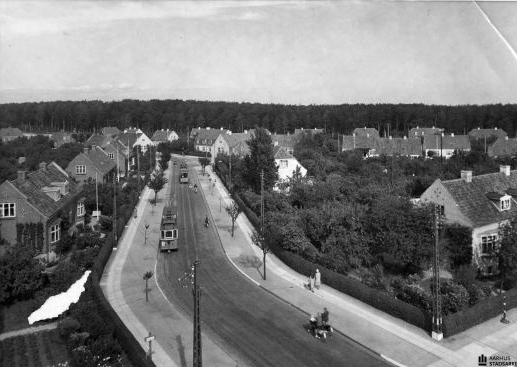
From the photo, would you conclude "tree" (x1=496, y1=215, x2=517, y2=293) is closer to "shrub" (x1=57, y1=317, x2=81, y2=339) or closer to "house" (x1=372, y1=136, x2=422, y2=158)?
"shrub" (x1=57, y1=317, x2=81, y2=339)

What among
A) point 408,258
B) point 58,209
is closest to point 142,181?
point 58,209

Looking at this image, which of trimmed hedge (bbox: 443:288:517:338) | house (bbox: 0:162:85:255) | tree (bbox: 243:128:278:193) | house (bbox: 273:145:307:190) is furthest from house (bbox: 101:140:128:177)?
trimmed hedge (bbox: 443:288:517:338)

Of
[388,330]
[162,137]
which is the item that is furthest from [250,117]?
[388,330]

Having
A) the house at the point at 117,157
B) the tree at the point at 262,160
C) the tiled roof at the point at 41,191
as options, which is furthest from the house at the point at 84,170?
the tree at the point at 262,160

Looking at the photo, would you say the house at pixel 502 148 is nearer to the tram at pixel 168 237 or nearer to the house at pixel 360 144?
the house at pixel 360 144

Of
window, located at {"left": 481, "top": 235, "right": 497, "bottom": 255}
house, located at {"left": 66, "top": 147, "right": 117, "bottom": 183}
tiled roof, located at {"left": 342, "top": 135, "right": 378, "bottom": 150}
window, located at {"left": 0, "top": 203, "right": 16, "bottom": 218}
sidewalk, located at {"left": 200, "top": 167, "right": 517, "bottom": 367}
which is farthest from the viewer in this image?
tiled roof, located at {"left": 342, "top": 135, "right": 378, "bottom": 150}

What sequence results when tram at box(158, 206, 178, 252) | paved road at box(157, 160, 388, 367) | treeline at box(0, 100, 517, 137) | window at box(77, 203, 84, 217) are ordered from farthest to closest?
treeline at box(0, 100, 517, 137), window at box(77, 203, 84, 217), tram at box(158, 206, 178, 252), paved road at box(157, 160, 388, 367)
